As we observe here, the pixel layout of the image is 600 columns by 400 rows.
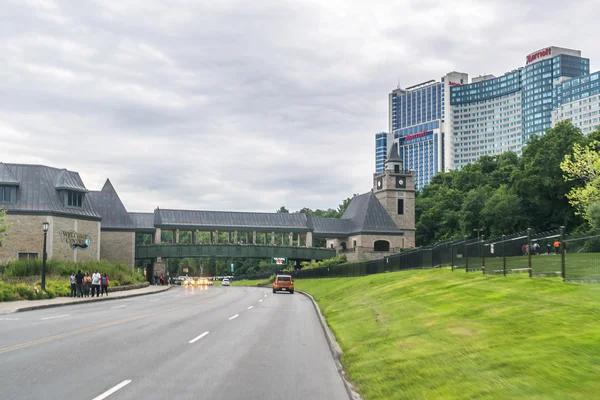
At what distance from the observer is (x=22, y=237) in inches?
2559

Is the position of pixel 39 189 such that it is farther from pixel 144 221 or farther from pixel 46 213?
pixel 144 221

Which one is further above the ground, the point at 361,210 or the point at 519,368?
the point at 361,210

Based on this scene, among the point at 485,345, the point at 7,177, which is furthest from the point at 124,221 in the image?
the point at 485,345

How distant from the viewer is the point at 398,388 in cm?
934

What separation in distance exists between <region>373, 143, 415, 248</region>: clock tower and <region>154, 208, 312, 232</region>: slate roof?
15047mm

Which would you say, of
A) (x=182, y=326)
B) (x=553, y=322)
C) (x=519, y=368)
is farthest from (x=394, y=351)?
(x=182, y=326)

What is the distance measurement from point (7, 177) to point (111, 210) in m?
21.5

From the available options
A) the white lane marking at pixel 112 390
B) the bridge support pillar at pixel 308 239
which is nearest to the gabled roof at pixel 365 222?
the bridge support pillar at pixel 308 239

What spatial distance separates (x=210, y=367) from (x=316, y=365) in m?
2.18

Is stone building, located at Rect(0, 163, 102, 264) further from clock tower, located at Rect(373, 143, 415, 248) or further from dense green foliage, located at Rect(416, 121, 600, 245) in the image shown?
clock tower, located at Rect(373, 143, 415, 248)

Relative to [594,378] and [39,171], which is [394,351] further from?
[39,171]

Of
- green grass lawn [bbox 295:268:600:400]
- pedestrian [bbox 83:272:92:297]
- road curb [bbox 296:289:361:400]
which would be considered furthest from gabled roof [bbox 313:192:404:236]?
green grass lawn [bbox 295:268:600:400]

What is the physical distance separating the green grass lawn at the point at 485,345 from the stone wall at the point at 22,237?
5364cm

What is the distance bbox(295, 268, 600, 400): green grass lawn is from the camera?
27.1 feet
